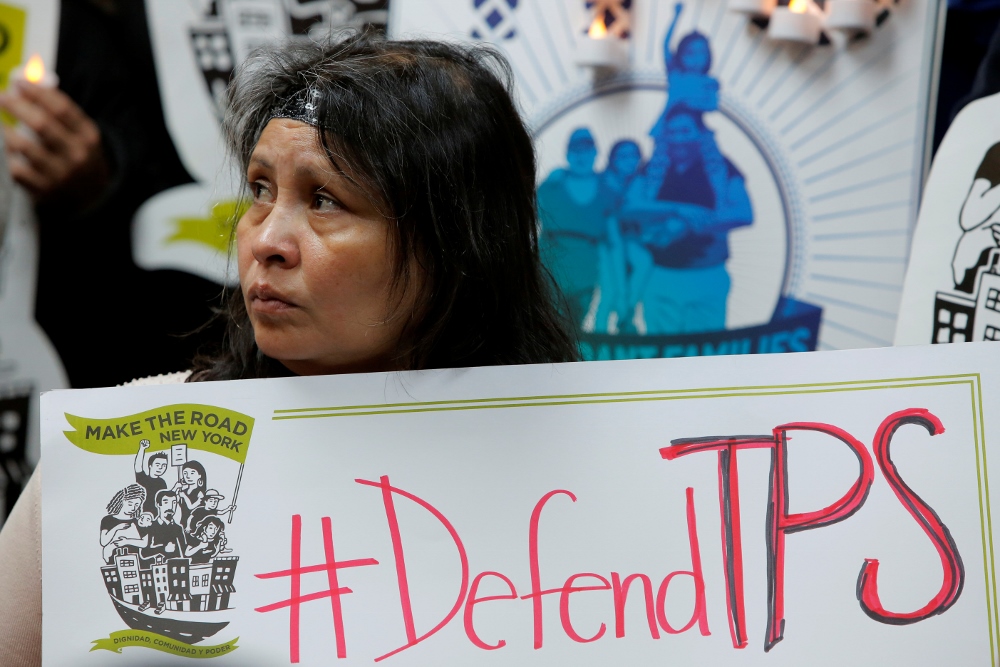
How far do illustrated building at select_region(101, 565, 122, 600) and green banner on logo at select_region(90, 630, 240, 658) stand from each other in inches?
1.3

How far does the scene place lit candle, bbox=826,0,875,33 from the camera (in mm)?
1521

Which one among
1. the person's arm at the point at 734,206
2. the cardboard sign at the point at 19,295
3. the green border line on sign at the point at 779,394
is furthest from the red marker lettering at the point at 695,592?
the cardboard sign at the point at 19,295

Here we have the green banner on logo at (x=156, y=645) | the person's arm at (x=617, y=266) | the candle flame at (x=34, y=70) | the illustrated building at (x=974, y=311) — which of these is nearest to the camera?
the green banner on logo at (x=156, y=645)

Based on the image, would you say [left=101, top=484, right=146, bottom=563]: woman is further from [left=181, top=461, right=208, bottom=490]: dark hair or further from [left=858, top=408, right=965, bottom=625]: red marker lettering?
[left=858, top=408, right=965, bottom=625]: red marker lettering

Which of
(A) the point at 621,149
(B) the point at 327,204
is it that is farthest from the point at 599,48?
(B) the point at 327,204

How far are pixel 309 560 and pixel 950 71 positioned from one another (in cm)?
145

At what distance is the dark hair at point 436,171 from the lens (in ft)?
2.60

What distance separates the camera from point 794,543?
769 millimetres

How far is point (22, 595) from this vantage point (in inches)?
32.1

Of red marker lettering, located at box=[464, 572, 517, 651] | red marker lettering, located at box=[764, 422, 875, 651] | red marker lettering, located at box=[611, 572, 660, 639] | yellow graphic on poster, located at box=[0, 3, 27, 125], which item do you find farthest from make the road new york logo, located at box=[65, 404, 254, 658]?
yellow graphic on poster, located at box=[0, 3, 27, 125]

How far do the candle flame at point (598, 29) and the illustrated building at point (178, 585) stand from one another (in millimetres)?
1191

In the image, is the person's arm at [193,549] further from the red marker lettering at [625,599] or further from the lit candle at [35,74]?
the lit candle at [35,74]

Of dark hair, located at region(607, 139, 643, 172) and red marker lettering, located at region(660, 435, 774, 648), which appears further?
dark hair, located at region(607, 139, 643, 172)

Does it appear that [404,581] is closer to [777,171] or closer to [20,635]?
[20,635]
